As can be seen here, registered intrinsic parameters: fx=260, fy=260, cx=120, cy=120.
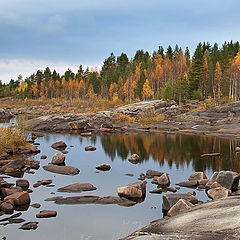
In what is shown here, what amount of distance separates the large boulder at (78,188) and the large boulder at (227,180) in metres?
6.44

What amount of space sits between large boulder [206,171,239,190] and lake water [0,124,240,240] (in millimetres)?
1383

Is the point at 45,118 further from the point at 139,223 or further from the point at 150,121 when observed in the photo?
the point at 139,223

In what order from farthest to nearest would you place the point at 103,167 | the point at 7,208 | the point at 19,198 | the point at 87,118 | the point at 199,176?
the point at 87,118 → the point at 103,167 → the point at 199,176 → the point at 19,198 → the point at 7,208

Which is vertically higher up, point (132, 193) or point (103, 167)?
point (103, 167)

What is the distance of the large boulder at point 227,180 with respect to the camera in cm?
1377

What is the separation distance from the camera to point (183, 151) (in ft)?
85.3

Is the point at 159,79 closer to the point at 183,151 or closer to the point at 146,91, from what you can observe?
the point at 146,91

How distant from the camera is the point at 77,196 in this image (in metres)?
12.9

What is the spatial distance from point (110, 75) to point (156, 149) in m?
82.6

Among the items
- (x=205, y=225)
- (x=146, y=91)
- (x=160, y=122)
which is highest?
(x=146, y=91)

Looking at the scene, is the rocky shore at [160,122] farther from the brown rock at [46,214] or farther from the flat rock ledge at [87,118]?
the brown rock at [46,214]

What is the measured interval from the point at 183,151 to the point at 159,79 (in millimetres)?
70823

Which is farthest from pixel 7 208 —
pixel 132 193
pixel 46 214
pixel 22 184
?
pixel 132 193

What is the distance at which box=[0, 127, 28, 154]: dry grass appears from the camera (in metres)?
23.1
